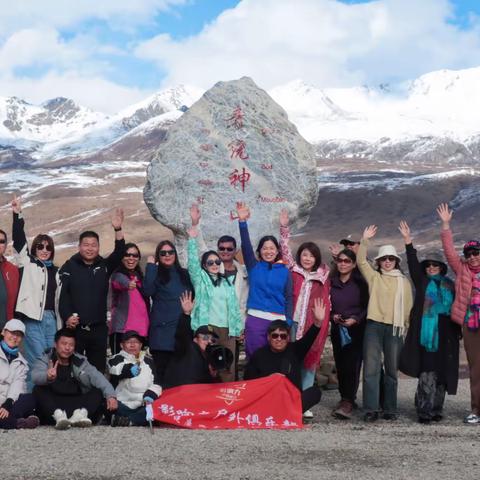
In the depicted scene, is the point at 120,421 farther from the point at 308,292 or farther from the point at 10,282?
the point at 308,292

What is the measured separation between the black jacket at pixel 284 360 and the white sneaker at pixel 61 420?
1.55 metres

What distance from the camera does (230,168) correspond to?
9.64 m

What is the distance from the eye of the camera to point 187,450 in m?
5.68

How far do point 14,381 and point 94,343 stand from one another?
2.76 feet

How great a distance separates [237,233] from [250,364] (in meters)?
2.64

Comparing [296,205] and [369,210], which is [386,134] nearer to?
[369,210]

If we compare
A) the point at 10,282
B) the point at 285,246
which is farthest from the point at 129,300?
the point at 285,246

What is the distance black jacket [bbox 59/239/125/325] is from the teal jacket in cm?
81

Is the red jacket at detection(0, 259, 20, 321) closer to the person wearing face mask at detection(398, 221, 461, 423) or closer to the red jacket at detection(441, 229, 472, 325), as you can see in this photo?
the person wearing face mask at detection(398, 221, 461, 423)

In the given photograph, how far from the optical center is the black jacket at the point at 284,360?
6.88 metres

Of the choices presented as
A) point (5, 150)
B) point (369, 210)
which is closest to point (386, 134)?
point (5, 150)

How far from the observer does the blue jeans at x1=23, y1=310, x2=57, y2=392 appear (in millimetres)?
6918

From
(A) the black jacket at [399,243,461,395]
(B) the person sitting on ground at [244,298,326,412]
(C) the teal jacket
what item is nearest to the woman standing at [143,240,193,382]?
(C) the teal jacket

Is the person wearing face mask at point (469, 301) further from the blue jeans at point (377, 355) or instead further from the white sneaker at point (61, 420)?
the white sneaker at point (61, 420)
